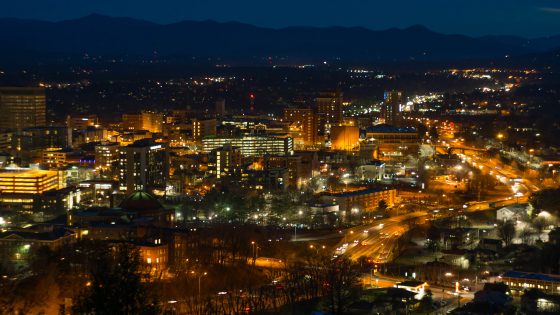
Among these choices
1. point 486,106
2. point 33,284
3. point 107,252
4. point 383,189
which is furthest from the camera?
point 486,106

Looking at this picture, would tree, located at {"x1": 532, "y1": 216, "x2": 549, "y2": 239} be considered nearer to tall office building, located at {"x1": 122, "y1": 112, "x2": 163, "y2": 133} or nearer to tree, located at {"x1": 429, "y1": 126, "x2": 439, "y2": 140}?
tree, located at {"x1": 429, "y1": 126, "x2": 439, "y2": 140}

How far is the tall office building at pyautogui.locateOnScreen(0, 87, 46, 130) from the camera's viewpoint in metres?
31.5

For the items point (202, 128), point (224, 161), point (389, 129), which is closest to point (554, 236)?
point (224, 161)

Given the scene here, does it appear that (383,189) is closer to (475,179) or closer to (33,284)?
(475,179)

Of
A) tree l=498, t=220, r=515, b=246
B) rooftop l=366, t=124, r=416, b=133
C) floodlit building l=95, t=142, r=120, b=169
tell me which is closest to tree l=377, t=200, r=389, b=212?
tree l=498, t=220, r=515, b=246

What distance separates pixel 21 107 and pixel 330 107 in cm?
959

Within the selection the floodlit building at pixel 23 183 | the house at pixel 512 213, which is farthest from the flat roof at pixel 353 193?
the floodlit building at pixel 23 183

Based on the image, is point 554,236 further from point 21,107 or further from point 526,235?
point 21,107

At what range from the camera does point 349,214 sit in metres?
17.9

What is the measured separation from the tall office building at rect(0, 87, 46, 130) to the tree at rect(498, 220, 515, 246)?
19.2 metres

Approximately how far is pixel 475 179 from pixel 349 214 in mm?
5245

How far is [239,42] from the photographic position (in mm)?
77125

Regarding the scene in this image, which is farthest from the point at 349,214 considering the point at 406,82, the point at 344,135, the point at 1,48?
the point at 1,48

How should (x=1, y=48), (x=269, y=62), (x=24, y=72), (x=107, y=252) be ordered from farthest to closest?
(x=269, y=62), (x=1, y=48), (x=24, y=72), (x=107, y=252)
